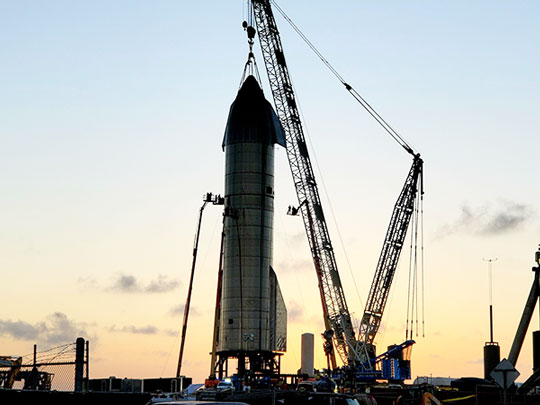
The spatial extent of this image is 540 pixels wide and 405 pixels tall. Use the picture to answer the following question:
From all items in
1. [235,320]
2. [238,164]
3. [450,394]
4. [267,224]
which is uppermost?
[238,164]

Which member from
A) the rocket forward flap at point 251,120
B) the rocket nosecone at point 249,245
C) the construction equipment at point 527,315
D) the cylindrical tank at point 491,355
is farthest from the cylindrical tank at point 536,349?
the rocket forward flap at point 251,120

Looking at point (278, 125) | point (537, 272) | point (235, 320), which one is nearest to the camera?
point (537, 272)

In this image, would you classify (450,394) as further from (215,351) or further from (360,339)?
(360,339)

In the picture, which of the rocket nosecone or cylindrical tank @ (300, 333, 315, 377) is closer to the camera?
the rocket nosecone

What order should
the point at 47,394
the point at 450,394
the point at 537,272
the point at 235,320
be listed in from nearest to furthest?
1. the point at 47,394
2. the point at 450,394
3. the point at 537,272
4. the point at 235,320

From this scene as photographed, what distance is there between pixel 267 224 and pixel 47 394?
72.6 meters

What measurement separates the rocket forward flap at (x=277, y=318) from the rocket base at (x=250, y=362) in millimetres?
1418

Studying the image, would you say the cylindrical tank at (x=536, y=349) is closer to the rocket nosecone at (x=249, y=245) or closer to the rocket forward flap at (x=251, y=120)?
the rocket nosecone at (x=249, y=245)

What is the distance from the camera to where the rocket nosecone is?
385 ft

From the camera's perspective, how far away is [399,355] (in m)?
133

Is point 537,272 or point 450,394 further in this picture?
point 537,272

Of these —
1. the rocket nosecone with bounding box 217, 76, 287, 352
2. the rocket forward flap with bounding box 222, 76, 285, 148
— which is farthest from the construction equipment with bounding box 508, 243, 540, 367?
the rocket forward flap with bounding box 222, 76, 285, 148

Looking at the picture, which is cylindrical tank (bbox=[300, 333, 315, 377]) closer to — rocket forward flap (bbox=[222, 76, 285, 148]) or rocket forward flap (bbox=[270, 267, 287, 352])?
rocket forward flap (bbox=[270, 267, 287, 352])

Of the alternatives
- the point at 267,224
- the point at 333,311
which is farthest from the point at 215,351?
the point at 333,311
